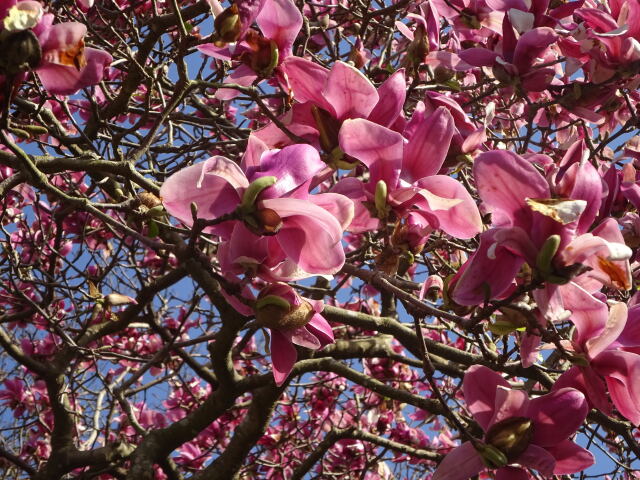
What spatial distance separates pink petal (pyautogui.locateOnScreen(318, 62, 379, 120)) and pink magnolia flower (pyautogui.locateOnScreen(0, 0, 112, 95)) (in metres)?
0.38

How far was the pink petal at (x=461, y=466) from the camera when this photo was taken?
3.26ft

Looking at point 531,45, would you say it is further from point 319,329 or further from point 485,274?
point 319,329

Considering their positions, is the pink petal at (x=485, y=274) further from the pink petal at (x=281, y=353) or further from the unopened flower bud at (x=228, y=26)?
the unopened flower bud at (x=228, y=26)

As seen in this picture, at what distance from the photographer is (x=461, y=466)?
1.00 meters

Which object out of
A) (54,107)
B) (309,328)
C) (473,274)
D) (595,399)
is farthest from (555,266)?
(54,107)

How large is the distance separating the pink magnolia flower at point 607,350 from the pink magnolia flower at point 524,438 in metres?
0.04

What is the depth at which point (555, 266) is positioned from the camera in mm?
816

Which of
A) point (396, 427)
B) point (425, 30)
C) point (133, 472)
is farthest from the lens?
point (396, 427)

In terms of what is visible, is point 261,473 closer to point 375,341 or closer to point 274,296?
point 375,341

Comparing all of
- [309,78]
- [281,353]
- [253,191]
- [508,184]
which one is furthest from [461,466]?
[309,78]

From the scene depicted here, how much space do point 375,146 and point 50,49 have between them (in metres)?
0.50

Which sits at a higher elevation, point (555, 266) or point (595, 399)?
point (555, 266)

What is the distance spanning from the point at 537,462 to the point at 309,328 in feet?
1.32

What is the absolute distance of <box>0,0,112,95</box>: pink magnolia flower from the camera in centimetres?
A: 84
